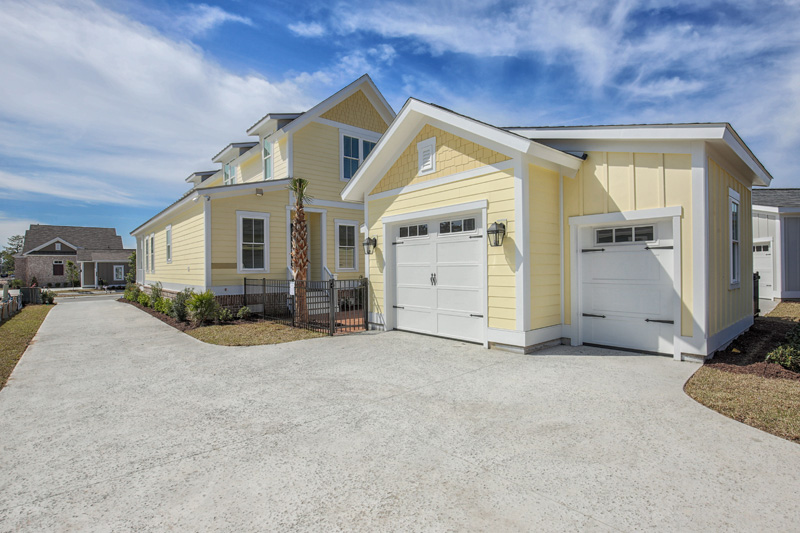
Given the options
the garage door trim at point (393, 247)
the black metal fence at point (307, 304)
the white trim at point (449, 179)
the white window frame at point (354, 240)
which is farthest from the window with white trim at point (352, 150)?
the garage door trim at point (393, 247)

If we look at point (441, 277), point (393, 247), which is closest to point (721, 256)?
point (441, 277)

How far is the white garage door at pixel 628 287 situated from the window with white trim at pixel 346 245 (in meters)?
9.06

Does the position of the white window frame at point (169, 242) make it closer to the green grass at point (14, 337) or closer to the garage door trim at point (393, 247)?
the green grass at point (14, 337)

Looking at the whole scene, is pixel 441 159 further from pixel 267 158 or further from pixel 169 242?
pixel 169 242

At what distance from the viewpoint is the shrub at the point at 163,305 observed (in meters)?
12.7

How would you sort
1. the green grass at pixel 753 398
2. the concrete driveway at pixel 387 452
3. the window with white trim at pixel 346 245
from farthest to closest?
1. the window with white trim at pixel 346 245
2. the green grass at pixel 753 398
3. the concrete driveway at pixel 387 452

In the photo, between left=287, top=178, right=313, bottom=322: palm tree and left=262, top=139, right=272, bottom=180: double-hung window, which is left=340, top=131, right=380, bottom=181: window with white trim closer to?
left=262, top=139, right=272, bottom=180: double-hung window

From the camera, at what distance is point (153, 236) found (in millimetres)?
19297

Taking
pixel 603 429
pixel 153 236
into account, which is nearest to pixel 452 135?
pixel 603 429

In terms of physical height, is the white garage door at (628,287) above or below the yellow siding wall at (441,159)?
below

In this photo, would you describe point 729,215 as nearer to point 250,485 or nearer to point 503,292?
point 503,292

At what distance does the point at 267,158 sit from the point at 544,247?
1156 cm

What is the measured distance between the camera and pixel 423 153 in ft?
27.9

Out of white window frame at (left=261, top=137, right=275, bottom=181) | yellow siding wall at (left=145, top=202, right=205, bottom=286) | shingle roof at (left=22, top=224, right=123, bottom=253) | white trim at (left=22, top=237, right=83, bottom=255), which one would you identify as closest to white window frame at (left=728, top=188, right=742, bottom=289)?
yellow siding wall at (left=145, top=202, right=205, bottom=286)
